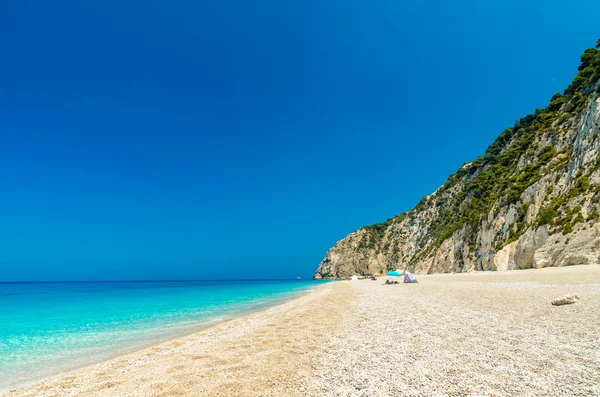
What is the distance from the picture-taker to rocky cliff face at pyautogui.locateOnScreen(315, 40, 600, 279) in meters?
27.3

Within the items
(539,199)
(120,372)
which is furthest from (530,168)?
(120,372)

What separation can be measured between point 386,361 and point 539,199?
42111 millimetres

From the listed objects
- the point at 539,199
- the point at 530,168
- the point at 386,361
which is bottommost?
the point at 386,361

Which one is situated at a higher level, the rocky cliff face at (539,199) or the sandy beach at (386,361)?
the rocky cliff face at (539,199)

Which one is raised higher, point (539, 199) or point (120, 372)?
point (539, 199)

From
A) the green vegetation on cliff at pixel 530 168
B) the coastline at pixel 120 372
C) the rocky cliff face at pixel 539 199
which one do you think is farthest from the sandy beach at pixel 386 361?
the green vegetation on cliff at pixel 530 168

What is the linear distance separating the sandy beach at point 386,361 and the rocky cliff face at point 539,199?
74.8 ft

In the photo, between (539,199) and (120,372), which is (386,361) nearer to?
(120,372)

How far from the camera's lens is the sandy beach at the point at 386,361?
4.59 metres

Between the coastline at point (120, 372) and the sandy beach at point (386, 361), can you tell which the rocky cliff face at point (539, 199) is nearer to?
the sandy beach at point (386, 361)

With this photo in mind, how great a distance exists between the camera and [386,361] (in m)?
5.88

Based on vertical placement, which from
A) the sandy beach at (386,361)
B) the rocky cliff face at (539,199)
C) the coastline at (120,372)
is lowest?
the coastline at (120,372)

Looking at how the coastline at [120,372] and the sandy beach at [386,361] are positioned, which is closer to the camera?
the sandy beach at [386,361]

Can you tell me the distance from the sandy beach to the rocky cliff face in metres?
22.8
